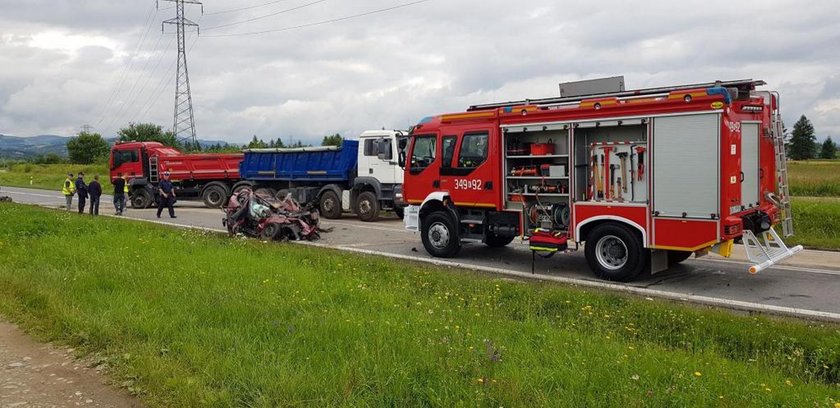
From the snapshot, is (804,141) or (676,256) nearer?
(676,256)

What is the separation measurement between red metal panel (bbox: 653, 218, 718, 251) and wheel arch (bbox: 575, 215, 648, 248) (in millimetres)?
210

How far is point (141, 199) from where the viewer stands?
2803 centimetres

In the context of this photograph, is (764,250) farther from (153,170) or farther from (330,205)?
(153,170)

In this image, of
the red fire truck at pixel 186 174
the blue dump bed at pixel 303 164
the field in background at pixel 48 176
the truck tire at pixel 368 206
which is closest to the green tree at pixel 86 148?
the field in background at pixel 48 176

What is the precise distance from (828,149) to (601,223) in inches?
4032

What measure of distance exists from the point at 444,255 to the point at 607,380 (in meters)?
8.08

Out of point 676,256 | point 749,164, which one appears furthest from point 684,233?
point 676,256

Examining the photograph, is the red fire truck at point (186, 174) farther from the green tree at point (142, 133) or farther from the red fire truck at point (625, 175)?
the green tree at point (142, 133)

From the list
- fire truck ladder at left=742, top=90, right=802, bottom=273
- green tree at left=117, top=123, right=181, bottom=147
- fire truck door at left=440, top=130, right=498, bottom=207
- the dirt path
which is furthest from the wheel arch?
green tree at left=117, top=123, right=181, bottom=147

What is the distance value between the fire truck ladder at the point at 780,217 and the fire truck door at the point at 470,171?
412cm

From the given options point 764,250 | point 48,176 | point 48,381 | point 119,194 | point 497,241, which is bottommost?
point 48,381

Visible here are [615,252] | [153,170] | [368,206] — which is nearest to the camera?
[615,252]

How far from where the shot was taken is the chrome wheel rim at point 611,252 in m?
9.93

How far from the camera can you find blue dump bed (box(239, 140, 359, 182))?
21953mm
